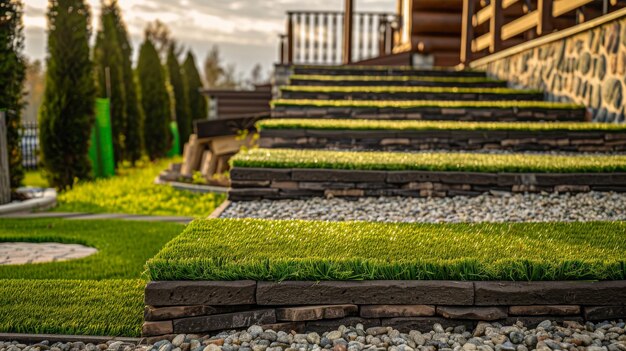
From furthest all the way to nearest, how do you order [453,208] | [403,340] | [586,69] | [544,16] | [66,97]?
[66,97] → [544,16] → [586,69] → [453,208] → [403,340]

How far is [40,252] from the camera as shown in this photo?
3.71 m

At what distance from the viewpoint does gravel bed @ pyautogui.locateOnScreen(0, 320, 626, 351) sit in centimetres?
190

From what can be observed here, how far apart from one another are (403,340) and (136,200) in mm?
5177

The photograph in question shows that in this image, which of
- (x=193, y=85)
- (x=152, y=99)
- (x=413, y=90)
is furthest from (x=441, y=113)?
(x=193, y=85)

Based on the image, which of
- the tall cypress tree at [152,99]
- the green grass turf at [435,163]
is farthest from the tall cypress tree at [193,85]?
the green grass turf at [435,163]

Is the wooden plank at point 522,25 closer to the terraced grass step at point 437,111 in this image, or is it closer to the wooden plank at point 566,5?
the wooden plank at point 566,5

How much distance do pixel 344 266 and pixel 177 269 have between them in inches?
26.4

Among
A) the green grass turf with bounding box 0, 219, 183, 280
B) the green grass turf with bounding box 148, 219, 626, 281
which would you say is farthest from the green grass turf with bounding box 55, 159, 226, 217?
the green grass turf with bounding box 148, 219, 626, 281

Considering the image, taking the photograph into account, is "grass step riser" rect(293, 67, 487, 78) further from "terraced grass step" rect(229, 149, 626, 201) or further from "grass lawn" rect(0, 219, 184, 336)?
"grass lawn" rect(0, 219, 184, 336)

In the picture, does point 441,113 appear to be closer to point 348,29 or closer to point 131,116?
point 348,29

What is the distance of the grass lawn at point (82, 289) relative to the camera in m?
2.18

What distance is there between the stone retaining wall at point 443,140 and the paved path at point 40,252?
2182 millimetres

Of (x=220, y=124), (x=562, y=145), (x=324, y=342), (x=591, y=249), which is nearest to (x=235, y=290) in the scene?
(x=324, y=342)

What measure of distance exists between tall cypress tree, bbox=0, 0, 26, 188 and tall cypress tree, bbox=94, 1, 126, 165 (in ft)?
13.4
